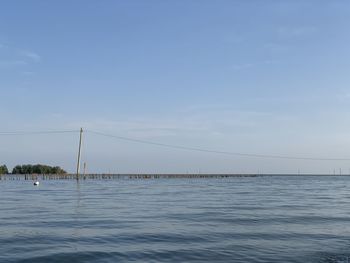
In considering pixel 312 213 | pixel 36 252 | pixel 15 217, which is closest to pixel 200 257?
pixel 36 252

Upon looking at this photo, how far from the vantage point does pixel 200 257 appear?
1565 cm

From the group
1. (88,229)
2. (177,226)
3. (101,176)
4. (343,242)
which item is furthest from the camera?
(101,176)

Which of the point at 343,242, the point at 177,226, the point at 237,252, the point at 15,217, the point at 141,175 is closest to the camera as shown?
the point at 237,252

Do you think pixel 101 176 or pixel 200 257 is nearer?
pixel 200 257

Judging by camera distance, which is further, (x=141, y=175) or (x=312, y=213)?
(x=141, y=175)

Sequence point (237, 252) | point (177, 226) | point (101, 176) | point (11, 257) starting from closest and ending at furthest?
point (11, 257) → point (237, 252) → point (177, 226) → point (101, 176)

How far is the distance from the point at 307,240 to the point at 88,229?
9478mm

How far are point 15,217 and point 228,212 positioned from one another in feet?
42.4

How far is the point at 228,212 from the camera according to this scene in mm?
30938

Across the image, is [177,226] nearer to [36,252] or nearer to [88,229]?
[88,229]

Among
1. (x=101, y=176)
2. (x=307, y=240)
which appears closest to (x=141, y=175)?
(x=101, y=176)

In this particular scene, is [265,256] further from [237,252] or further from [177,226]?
[177,226]

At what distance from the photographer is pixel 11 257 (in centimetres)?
1516

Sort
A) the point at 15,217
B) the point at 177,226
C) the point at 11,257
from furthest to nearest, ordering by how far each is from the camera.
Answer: the point at 15,217, the point at 177,226, the point at 11,257
